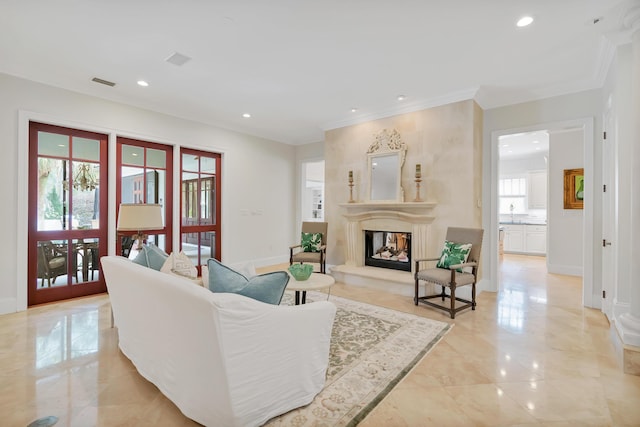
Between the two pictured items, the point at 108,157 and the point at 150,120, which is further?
the point at 150,120

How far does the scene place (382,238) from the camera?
494 centimetres

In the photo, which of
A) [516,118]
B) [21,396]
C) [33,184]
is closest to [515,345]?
[516,118]

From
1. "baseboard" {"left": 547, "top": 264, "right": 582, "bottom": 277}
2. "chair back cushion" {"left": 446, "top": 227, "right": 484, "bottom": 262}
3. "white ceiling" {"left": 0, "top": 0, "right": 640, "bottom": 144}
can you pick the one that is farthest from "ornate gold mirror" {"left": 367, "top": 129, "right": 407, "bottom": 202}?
"baseboard" {"left": 547, "top": 264, "right": 582, "bottom": 277}

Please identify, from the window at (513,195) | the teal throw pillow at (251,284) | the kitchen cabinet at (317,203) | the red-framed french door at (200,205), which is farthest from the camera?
the kitchen cabinet at (317,203)

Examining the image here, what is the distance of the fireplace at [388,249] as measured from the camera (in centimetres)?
462

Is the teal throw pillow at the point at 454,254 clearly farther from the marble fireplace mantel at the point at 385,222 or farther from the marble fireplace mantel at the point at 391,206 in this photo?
the marble fireplace mantel at the point at 391,206

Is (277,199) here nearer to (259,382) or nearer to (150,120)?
(150,120)

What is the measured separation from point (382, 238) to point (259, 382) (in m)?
3.71

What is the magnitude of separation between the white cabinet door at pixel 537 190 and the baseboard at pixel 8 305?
10368 mm

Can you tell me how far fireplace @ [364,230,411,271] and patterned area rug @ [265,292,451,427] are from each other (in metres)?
1.28

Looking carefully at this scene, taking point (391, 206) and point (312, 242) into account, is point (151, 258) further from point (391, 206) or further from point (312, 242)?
point (391, 206)

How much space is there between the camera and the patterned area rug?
1.70 meters

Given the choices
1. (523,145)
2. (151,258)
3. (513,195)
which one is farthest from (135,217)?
(513,195)

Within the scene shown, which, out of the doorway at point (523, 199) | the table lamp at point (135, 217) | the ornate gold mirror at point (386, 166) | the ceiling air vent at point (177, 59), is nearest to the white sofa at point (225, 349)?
the table lamp at point (135, 217)
